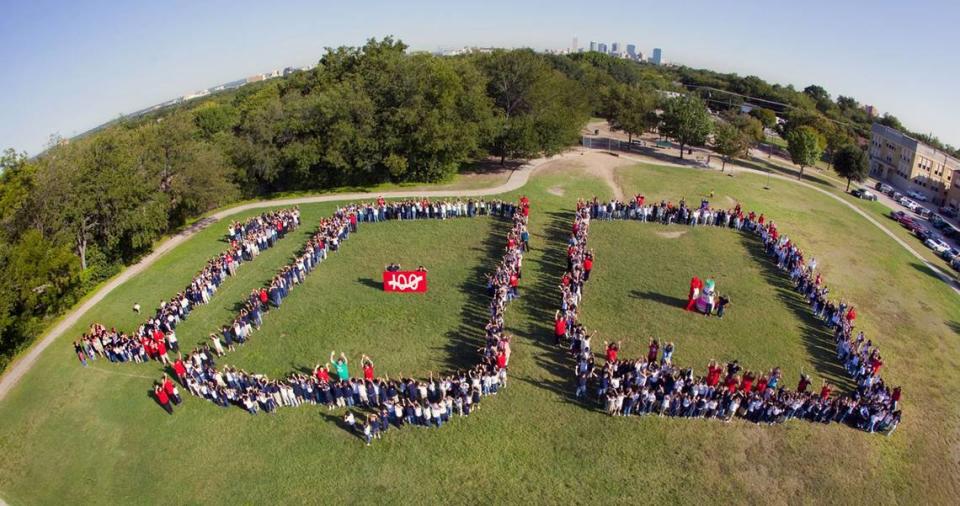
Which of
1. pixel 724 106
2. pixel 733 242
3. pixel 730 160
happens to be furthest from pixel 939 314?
pixel 724 106

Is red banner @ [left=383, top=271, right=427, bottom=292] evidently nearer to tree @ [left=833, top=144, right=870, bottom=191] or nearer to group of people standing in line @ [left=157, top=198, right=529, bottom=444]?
group of people standing in line @ [left=157, top=198, right=529, bottom=444]

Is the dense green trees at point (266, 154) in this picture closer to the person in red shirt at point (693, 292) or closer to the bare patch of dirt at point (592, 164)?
the bare patch of dirt at point (592, 164)

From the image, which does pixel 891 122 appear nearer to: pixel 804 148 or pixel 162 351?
pixel 804 148

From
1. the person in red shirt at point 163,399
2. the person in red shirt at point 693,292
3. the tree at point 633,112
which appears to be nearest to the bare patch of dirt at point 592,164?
the tree at point 633,112

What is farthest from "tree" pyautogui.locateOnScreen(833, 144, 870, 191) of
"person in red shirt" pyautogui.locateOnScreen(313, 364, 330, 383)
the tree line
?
"person in red shirt" pyautogui.locateOnScreen(313, 364, 330, 383)

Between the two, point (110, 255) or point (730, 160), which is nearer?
point (110, 255)

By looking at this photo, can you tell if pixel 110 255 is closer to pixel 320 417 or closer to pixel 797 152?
pixel 320 417
